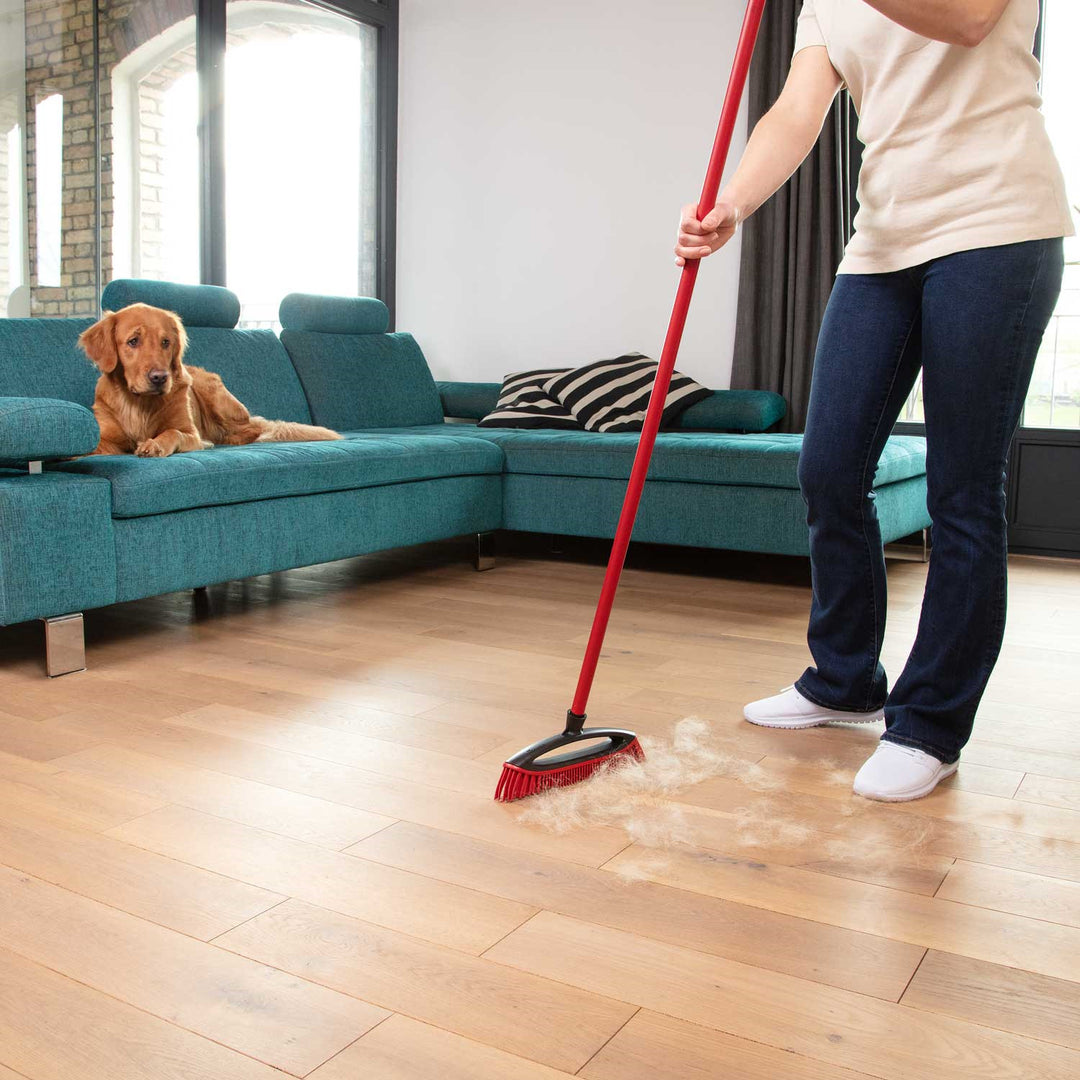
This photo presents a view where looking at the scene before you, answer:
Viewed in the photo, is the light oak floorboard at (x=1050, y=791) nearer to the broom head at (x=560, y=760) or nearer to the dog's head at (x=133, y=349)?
the broom head at (x=560, y=760)

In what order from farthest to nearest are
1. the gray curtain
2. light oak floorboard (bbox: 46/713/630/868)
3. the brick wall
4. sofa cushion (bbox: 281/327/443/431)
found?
the gray curtain → sofa cushion (bbox: 281/327/443/431) → the brick wall → light oak floorboard (bbox: 46/713/630/868)

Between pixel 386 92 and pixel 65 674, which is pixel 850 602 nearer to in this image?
pixel 65 674

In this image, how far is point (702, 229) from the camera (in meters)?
1.51

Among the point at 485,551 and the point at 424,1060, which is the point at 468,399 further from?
the point at 424,1060

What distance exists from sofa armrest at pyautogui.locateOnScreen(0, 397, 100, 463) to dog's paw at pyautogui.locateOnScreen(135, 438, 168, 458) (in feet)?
0.97

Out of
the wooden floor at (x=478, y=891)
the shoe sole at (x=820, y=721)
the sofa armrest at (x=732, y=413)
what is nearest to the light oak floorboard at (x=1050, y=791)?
the wooden floor at (x=478, y=891)

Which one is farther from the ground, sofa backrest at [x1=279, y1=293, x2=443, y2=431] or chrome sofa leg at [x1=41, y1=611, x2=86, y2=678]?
sofa backrest at [x1=279, y1=293, x2=443, y2=431]

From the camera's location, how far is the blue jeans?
4.78 ft

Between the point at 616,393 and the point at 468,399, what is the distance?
2.50ft

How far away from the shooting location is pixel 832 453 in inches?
66.4

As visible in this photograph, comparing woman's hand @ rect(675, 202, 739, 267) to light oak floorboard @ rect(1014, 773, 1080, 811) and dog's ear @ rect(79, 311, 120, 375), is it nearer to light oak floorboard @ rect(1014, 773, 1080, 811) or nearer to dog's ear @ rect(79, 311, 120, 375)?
light oak floorboard @ rect(1014, 773, 1080, 811)

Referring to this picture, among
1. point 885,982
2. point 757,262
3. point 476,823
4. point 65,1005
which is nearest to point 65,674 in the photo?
point 476,823

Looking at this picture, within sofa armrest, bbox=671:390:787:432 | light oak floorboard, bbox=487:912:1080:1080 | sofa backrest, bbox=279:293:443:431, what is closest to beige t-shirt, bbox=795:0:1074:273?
light oak floorboard, bbox=487:912:1080:1080

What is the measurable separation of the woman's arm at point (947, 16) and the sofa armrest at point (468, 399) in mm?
3095
